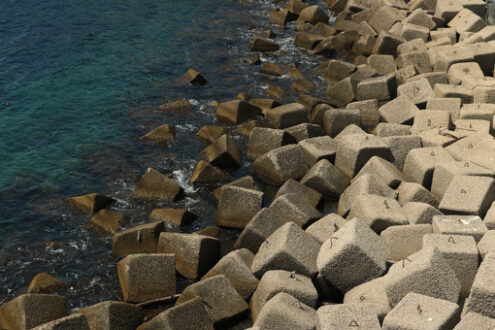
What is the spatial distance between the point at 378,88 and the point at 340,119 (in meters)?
1.70

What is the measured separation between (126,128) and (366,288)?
7.01 m

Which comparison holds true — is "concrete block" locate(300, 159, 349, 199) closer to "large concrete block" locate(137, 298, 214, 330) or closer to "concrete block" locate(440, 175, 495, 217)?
"concrete block" locate(440, 175, 495, 217)

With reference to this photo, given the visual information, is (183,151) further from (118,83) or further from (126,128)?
(118,83)

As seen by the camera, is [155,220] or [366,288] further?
[155,220]

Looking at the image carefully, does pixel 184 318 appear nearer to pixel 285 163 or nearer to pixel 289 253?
pixel 289 253

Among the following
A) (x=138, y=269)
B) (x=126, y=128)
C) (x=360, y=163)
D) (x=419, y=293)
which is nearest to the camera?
(x=419, y=293)

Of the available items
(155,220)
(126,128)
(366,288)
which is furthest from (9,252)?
(366,288)

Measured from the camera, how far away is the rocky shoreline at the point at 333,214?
6133mm

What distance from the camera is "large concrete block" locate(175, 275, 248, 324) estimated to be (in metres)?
6.75

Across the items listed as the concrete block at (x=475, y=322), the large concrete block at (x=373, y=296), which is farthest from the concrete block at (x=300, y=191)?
the concrete block at (x=475, y=322)

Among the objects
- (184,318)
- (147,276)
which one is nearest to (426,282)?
(184,318)

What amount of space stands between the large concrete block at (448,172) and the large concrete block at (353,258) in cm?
203

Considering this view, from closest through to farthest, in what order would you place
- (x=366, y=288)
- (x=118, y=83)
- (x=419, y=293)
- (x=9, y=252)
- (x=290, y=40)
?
(x=419, y=293)
(x=366, y=288)
(x=9, y=252)
(x=118, y=83)
(x=290, y=40)

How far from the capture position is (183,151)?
36.2 ft
